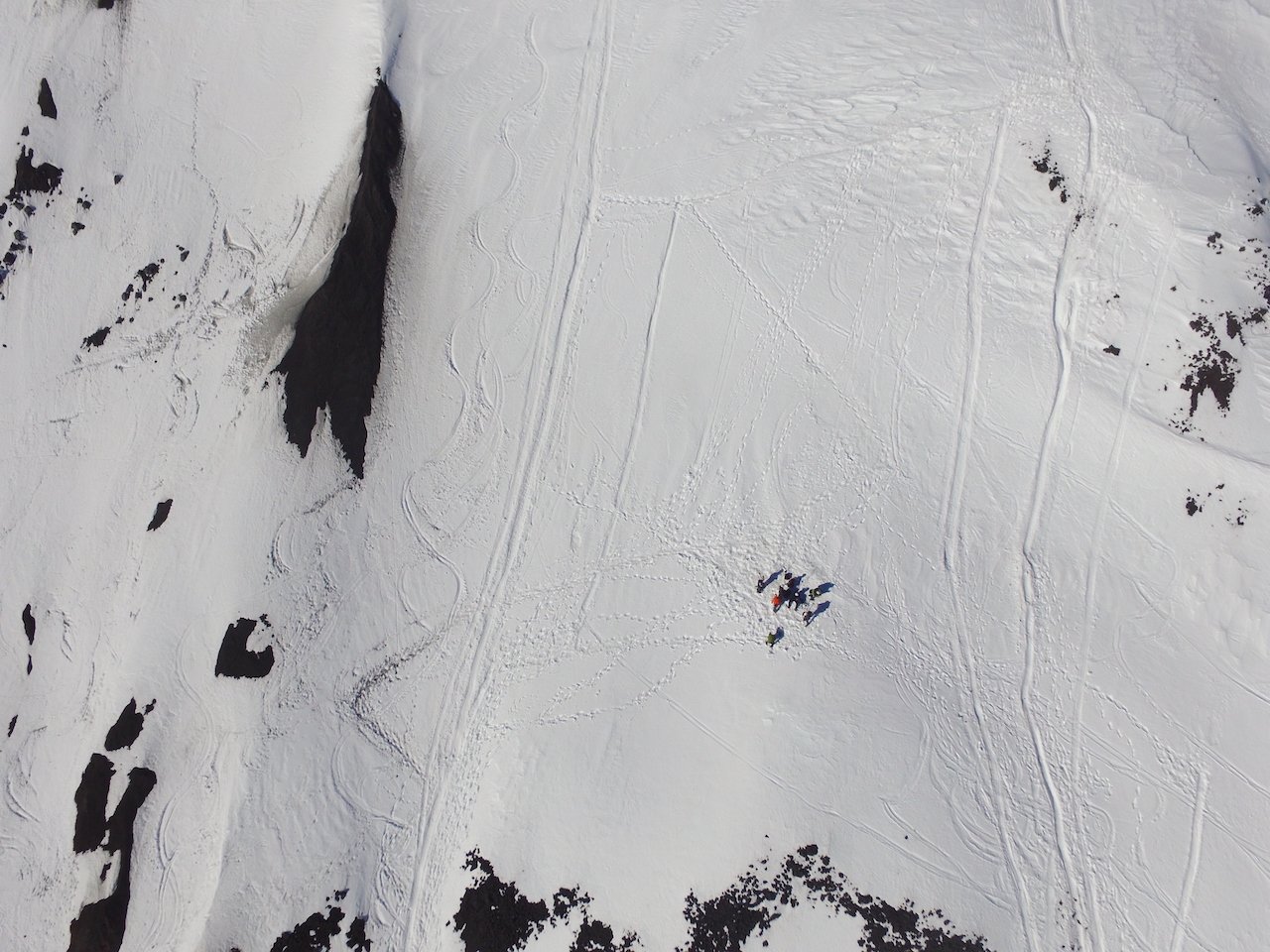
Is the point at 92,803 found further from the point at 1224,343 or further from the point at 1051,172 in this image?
the point at 1224,343

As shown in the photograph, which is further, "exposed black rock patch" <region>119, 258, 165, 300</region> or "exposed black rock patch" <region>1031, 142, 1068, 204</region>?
"exposed black rock patch" <region>119, 258, 165, 300</region>

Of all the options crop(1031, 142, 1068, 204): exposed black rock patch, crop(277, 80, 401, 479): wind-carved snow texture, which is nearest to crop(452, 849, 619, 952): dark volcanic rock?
crop(277, 80, 401, 479): wind-carved snow texture

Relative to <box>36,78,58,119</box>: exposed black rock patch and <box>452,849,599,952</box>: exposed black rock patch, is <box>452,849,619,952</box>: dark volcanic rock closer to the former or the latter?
<box>452,849,599,952</box>: exposed black rock patch

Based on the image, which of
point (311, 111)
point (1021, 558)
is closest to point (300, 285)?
point (311, 111)

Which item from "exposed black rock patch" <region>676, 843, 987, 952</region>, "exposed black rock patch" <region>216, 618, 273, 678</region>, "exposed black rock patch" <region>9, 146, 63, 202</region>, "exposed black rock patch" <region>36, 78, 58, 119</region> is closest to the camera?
"exposed black rock patch" <region>676, 843, 987, 952</region>

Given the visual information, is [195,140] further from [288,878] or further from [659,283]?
[288,878]

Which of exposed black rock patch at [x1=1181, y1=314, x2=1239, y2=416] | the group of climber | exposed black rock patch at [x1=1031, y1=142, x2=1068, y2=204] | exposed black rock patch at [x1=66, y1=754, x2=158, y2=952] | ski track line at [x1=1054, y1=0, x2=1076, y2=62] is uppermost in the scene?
ski track line at [x1=1054, y1=0, x2=1076, y2=62]

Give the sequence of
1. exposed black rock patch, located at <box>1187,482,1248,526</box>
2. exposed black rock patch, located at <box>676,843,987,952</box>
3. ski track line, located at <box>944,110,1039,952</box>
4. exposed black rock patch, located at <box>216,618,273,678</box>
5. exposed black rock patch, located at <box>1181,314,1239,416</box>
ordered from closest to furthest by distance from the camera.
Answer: exposed black rock patch, located at <box>676,843,987,952</box>, ski track line, located at <box>944,110,1039,952</box>, exposed black rock patch, located at <box>1187,482,1248,526</box>, exposed black rock patch, located at <box>1181,314,1239,416</box>, exposed black rock patch, located at <box>216,618,273,678</box>
